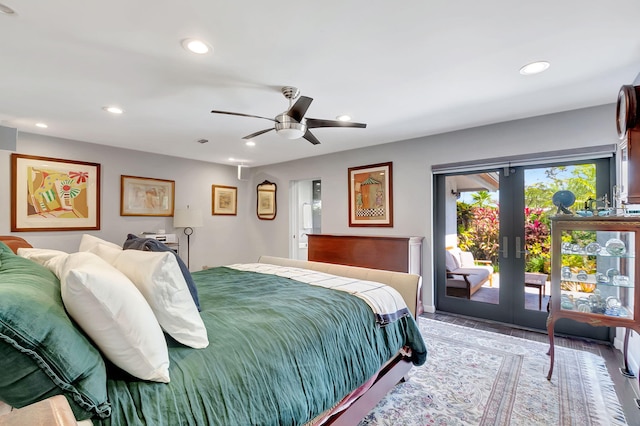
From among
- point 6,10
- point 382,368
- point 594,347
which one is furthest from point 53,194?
point 594,347

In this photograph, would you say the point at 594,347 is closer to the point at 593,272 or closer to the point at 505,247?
the point at 593,272

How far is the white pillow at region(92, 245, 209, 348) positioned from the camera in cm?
126

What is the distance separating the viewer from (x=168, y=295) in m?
1.28

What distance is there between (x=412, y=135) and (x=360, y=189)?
3.85ft

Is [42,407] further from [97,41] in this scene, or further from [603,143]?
[603,143]

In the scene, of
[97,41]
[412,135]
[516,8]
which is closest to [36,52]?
[97,41]

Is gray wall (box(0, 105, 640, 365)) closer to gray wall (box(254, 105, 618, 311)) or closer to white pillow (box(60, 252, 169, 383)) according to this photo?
gray wall (box(254, 105, 618, 311))

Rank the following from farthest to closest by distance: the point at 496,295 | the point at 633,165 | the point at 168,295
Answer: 1. the point at 496,295
2. the point at 633,165
3. the point at 168,295

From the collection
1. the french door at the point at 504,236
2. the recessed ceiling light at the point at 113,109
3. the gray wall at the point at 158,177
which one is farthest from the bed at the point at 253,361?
the gray wall at the point at 158,177

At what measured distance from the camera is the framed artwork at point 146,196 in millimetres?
4883

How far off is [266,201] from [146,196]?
2.21 m

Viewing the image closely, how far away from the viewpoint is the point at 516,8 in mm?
1675

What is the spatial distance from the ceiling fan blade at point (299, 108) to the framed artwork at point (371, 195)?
2.40 metres

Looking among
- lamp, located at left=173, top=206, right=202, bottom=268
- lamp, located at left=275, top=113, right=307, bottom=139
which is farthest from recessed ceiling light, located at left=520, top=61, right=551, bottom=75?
lamp, located at left=173, top=206, right=202, bottom=268
